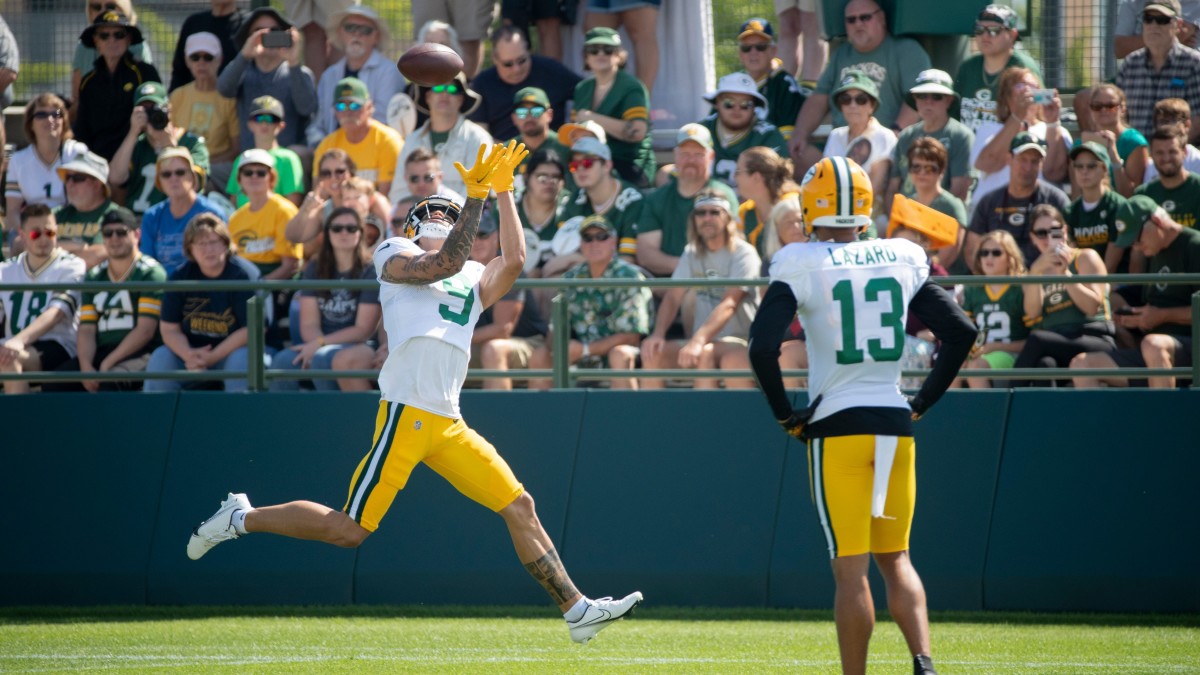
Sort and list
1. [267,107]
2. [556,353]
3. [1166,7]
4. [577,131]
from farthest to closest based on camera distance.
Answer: [267,107] → [577,131] → [1166,7] → [556,353]

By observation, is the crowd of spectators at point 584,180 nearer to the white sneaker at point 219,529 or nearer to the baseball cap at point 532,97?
the baseball cap at point 532,97

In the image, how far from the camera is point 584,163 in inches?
464

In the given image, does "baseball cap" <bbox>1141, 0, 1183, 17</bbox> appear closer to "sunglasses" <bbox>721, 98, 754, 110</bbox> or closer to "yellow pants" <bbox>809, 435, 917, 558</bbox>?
"sunglasses" <bbox>721, 98, 754, 110</bbox>

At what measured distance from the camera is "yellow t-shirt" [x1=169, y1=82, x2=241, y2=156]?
1460 cm

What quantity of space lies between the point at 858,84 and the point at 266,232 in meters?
4.80

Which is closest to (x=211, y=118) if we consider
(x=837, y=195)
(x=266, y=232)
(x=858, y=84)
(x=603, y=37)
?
(x=266, y=232)

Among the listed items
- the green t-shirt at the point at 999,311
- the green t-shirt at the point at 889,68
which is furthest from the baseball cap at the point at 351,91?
the green t-shirt at the point at 999,311

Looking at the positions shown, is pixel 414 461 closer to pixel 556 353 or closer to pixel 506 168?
pixel 506 168

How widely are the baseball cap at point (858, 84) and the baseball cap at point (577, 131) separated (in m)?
1.87

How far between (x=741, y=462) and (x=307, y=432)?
9.53ft

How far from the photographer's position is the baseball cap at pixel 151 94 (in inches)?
540

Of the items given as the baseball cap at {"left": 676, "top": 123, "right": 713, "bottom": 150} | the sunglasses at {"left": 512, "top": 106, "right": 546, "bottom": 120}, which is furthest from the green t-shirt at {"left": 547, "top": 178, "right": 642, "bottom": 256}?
the sunglasses at {"left": 512, "top": 106, "right": 546, "bottom": 120}

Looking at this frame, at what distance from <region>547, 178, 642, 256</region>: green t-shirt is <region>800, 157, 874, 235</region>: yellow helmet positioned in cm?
502

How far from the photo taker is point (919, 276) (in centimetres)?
639
